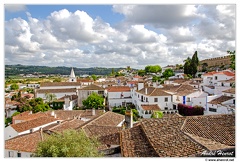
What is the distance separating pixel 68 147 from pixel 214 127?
4.58 meters

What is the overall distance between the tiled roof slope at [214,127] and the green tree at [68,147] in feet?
10.0

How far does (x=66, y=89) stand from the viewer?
127 ft

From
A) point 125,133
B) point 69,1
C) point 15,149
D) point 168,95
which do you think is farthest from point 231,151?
point 168,95

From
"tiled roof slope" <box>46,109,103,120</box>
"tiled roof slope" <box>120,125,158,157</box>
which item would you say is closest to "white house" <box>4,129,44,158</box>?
"tiled roof slope" <box>120,125,158,157</box>

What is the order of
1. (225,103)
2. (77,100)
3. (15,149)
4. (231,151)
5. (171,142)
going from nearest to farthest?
(231,151)
(171,142)
(15,149)
(225,103)
(77,100)

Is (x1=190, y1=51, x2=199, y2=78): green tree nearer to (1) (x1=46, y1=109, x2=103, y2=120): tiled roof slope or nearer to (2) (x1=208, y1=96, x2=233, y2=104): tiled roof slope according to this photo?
(2) (x1=208, y1=96, x2=233, y2=104): tiled roof slope

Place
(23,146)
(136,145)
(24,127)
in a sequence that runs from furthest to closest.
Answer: (24,127) < (23,146) < (136,145)

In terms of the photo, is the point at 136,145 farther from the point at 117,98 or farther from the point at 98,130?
the point at 117,98

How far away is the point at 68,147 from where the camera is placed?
671cm

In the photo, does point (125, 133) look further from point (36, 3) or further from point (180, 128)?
point (36, 3)

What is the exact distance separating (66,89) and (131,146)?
33.3 m

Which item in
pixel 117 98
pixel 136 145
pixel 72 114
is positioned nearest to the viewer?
pixel 136 145

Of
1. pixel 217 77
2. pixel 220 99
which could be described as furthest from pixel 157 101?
pixel 217 77

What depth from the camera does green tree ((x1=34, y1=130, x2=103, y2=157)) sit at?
6.60 meters
